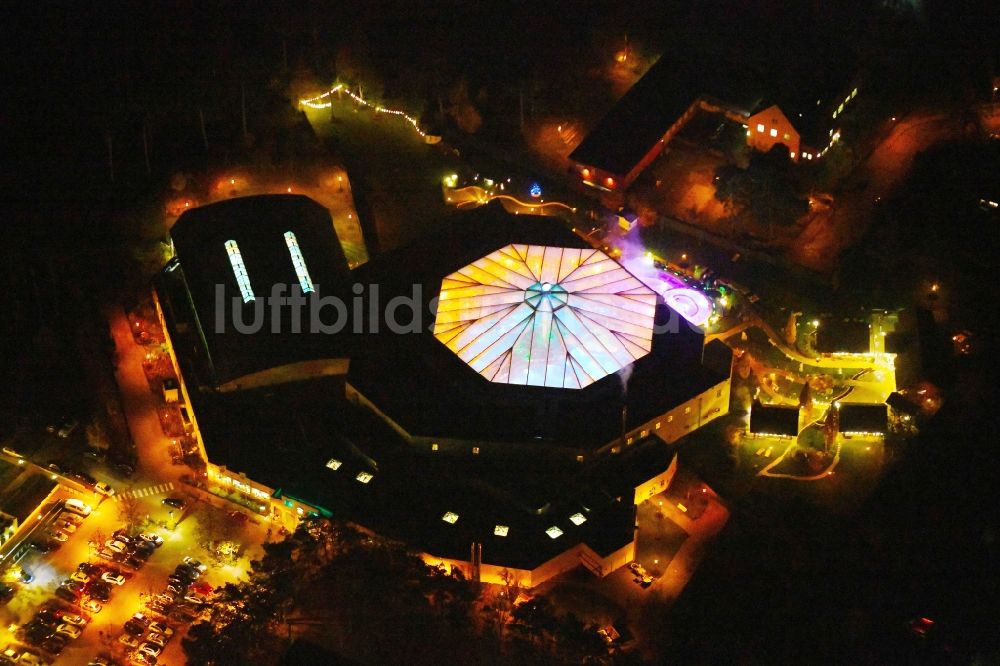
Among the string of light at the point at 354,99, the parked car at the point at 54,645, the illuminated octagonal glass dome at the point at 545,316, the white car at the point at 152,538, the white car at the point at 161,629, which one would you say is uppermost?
the string of light at the point at 354,99

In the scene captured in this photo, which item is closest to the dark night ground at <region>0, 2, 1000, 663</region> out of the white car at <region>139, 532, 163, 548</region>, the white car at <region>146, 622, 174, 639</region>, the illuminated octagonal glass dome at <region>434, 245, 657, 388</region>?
the illuminated octagonal glass dome at <region>434, 245, 657, 388</region>

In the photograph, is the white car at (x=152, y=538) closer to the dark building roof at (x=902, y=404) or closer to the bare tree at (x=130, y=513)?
the bare tree at (x=130, y=513)

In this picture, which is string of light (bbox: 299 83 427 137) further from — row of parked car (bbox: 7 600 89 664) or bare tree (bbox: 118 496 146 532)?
row of parked car (bbox: 7 600 89 664)

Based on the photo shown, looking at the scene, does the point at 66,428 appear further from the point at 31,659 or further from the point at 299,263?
the point at 299,263

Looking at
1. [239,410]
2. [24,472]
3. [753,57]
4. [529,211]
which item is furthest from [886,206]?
[24,472]

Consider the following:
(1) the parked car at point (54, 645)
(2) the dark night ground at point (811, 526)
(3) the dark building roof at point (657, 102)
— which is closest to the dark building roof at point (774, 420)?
(2) the dark night ground at point (811, 526)

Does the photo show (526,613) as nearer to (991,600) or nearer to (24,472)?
(991,600)
